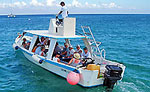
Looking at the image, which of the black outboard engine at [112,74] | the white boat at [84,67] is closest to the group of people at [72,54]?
the white boat at [84,67]

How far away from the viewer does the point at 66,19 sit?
9.95 metres

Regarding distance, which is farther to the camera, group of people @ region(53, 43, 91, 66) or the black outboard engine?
group of people @ region(53, 43, 91, 66)

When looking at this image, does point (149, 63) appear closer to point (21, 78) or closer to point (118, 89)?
point (118, 89)

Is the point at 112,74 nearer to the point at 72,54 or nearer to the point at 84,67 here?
the point at 84,67

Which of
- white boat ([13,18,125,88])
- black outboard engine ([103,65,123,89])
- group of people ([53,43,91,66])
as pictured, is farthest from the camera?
group of people ([53,43,91,66])

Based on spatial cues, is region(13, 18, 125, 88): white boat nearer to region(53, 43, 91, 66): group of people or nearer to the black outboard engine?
the black outboard engine

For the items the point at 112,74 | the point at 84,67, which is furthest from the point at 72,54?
the point at 112,74

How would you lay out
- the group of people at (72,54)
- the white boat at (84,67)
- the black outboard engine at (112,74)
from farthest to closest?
1. the group of people at (72,54)
2. the white boat at (84,67)
3. the black outboard engine at (112,74)

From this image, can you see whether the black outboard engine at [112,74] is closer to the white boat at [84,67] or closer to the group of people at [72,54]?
the white boat at [84,67]

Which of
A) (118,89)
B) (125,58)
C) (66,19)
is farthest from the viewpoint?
(125,58)

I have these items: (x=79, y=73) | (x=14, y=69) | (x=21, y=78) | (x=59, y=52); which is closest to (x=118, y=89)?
(x=79, y=73)

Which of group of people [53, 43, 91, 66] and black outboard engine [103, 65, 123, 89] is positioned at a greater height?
group of people [53, 43, 91, 66]

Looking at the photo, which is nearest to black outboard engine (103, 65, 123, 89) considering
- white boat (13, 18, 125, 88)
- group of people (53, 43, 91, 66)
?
white boat (13, 18, 125, 88)

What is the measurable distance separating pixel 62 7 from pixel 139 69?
6.58 m
